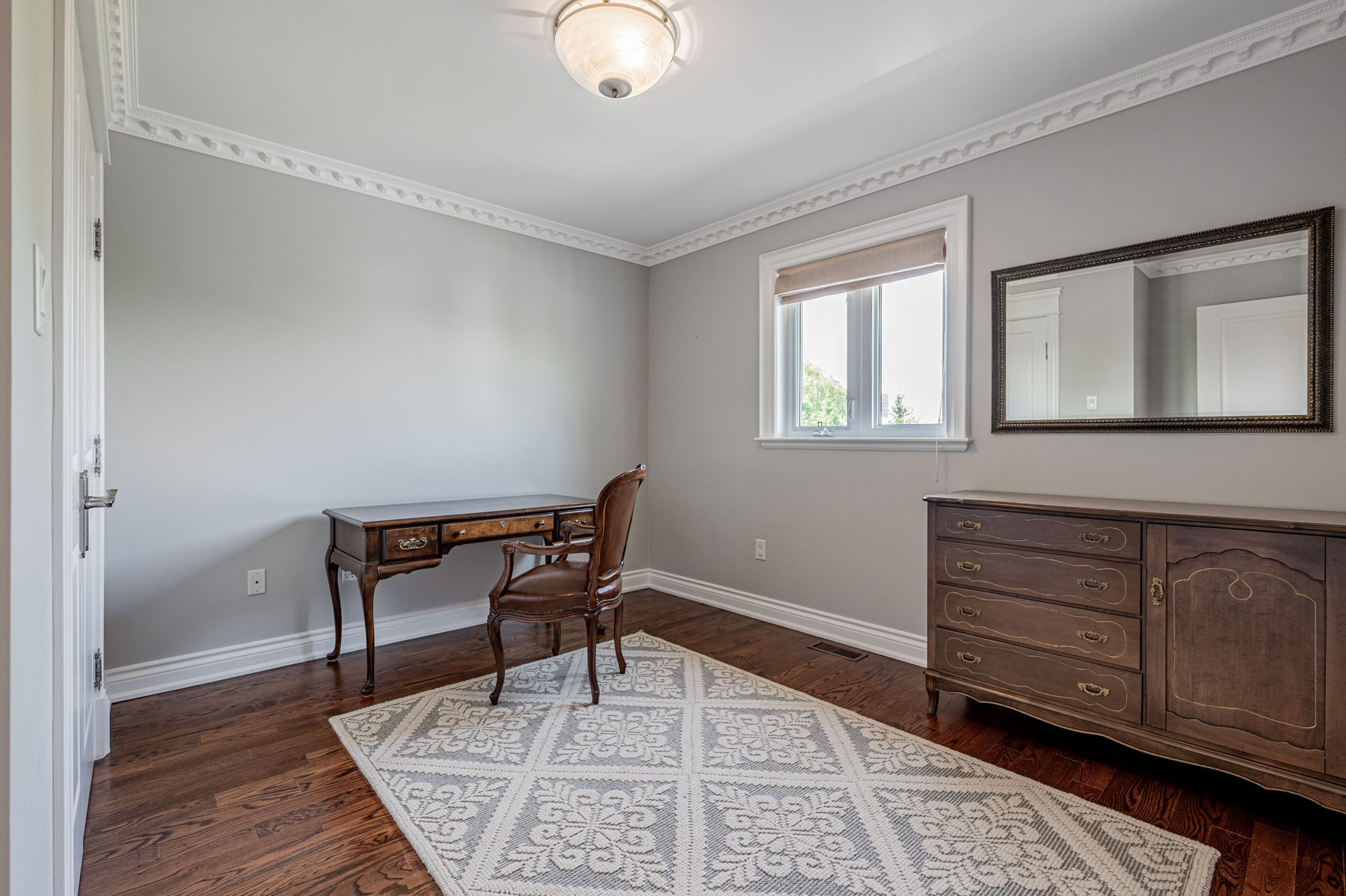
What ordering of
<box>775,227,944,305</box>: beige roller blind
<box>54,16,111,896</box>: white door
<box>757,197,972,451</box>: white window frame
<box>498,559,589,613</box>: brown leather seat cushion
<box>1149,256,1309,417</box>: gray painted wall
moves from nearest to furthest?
<box>54,16,111,896</box>: white door < <box>1149,256,1309,417</box>: gray painted wall < <box>498,559,589,613</box>: brown leather seat cushion < <box>757,197,972,451</box>: white window frame < <box>775,227,944,305</box>: beige roller blind

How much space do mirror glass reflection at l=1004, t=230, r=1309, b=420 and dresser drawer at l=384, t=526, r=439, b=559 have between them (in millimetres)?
2651

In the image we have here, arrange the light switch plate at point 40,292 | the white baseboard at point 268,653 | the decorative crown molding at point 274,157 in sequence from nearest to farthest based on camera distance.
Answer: the light switch plate at point 40,292
the decorative crown molding at point 274,157
the white baseboard at point 268,653

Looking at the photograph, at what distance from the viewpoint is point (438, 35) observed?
2.21m

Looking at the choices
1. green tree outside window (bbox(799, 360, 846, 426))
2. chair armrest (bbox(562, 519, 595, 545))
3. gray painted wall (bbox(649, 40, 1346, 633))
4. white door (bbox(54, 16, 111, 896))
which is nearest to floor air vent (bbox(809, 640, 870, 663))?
gray painted wall (bbox(649, 40, 1346, 633))

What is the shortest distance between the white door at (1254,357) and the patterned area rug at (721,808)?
1446 mm

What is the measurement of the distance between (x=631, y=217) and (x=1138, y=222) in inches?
103

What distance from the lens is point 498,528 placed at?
10.2ft

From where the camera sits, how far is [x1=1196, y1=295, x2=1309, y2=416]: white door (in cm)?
214

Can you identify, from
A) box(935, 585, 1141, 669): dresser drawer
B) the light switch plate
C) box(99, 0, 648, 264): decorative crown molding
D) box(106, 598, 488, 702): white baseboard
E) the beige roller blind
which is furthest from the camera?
the beige roller blind

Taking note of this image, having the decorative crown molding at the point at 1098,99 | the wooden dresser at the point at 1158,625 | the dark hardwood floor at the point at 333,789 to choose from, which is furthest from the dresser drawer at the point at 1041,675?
the decorative crown molding at the point at 1098,99

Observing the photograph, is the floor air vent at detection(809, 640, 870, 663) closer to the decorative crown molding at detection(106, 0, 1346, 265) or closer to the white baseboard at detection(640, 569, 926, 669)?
the white baseboard at detection(640, 569, 926, 669)

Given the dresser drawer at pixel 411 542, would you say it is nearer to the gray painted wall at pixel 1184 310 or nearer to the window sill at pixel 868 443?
the window sill at pixel 868 443

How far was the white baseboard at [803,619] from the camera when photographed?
10.5 feet

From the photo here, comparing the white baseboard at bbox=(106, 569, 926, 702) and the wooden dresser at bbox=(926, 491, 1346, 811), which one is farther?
the white baseboard at bbox=(106, 569, 926, 702)
